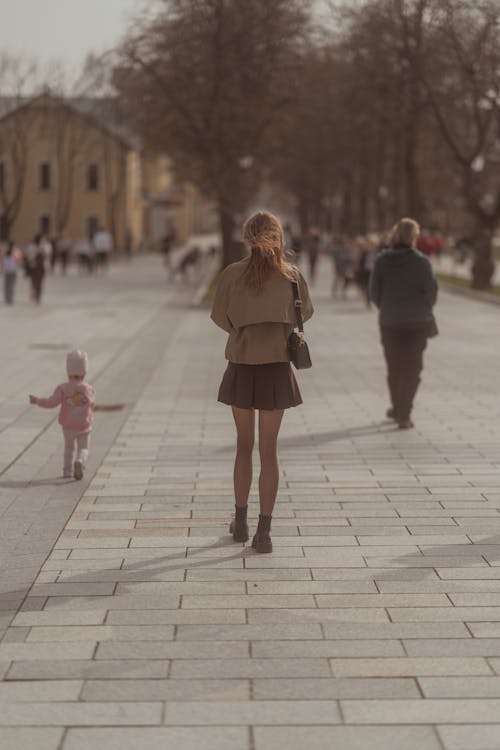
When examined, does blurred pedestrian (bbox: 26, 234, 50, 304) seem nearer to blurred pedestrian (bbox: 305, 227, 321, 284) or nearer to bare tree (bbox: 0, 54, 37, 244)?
blurred pedestrian (bbox: 305, 227, 321, 284)

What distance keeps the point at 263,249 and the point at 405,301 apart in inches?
194

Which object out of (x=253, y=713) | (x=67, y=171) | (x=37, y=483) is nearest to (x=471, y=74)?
(x=37, y=483)

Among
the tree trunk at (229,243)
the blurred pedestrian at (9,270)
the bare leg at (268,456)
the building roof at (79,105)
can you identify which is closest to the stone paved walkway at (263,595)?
the bare leg at (268,456)

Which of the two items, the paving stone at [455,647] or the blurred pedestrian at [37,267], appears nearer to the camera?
the paving stone at [455,647]

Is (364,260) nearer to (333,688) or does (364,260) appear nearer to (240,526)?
(240,526)

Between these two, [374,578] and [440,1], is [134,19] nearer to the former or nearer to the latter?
[440,1]

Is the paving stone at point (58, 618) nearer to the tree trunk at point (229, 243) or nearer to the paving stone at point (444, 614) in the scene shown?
the paving stone at point (444, 614)

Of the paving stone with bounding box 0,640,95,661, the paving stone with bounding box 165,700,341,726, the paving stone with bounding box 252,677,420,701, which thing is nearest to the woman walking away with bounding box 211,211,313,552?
the paving stone with bounding box 0,640,95,661

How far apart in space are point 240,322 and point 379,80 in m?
Answer: 38.6

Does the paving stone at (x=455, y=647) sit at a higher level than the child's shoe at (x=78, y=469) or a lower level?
higher

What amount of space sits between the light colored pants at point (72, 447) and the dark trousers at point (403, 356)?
10.9 ft

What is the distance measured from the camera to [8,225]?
7600cm

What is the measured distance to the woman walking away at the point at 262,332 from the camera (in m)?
6.50

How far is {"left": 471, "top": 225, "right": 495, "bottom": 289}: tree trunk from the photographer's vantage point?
36125 mm
